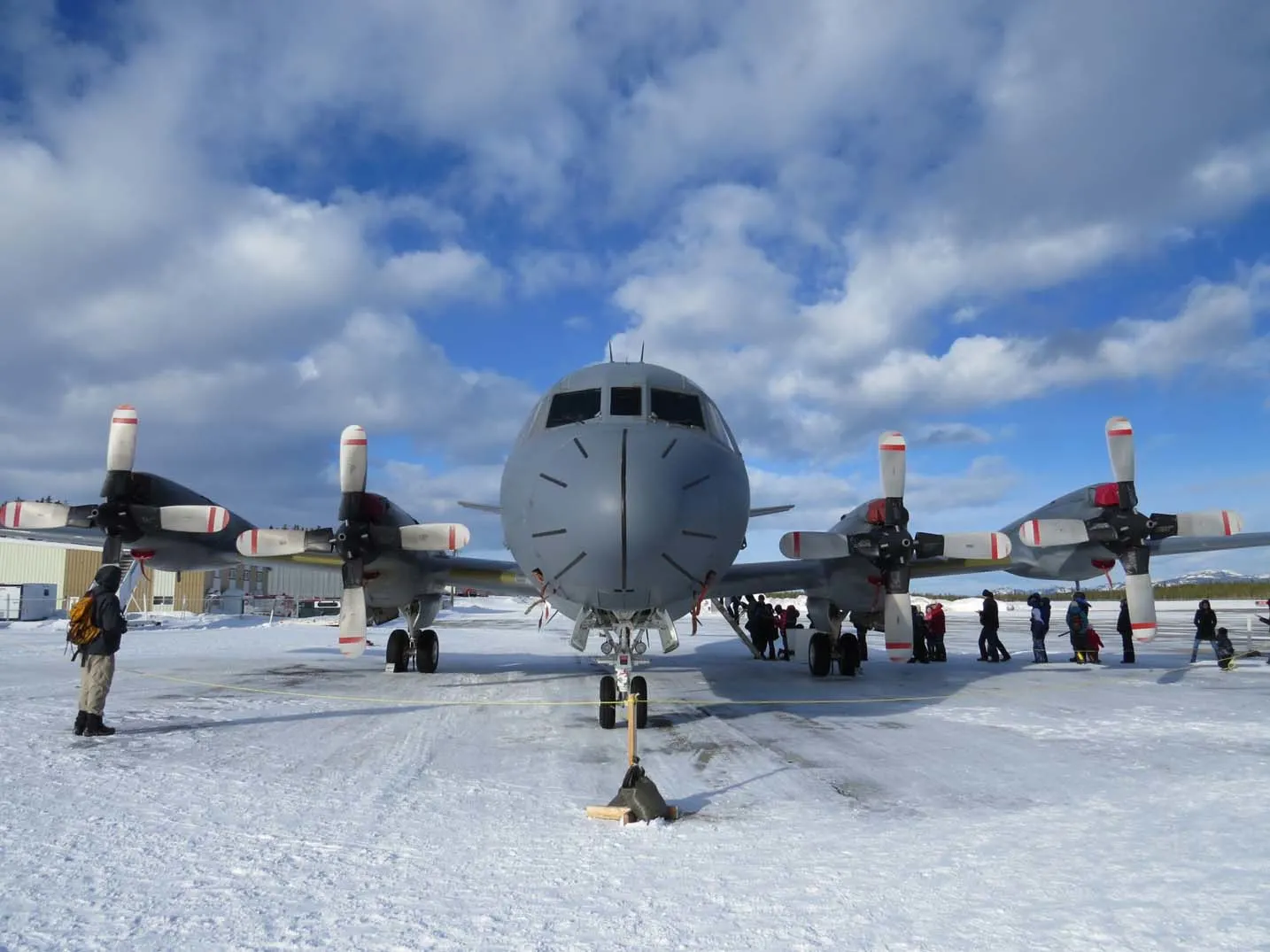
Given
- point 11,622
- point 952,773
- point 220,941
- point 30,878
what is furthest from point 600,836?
point 11,622

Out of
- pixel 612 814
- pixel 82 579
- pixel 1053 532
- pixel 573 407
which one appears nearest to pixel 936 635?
pixel 1053 532

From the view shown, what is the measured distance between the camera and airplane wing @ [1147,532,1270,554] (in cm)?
1387

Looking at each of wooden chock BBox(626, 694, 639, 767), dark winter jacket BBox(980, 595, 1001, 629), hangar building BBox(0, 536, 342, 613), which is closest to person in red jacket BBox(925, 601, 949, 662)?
dark winter jacket BBox(980, 595, 1001, 629)

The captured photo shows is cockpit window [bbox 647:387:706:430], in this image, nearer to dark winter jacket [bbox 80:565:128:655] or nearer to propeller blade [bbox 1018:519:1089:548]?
dark winter jacket [bbox 80:565:128:655]

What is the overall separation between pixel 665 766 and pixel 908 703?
5399mm

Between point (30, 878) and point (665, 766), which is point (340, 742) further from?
point (30, 878)

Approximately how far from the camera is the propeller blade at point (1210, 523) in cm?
1285

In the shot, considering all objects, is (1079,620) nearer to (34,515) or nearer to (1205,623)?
(1205,623)

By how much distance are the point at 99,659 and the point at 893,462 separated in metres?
10.7

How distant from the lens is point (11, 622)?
3039cm

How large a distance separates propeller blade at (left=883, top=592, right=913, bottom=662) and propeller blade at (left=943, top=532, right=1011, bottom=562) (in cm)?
130

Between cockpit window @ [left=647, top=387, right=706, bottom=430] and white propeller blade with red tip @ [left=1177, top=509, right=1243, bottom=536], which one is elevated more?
cockpit window @ [left=647, top=387, right=706, bottom=430]

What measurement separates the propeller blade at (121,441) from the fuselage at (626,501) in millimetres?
6912

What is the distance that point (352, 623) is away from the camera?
11711mm
